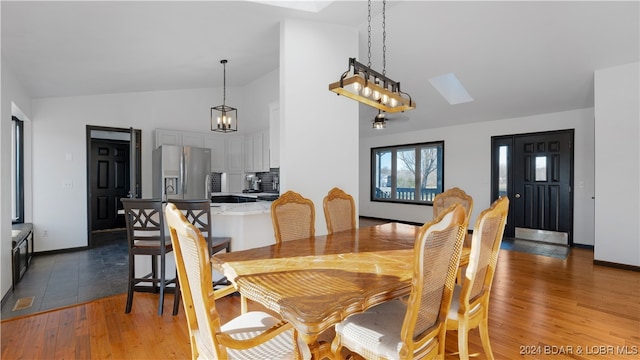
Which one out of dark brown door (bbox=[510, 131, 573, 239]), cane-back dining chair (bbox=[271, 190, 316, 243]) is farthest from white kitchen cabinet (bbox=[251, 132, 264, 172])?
dark brown door (bbox=[510, 131, 573, 239])

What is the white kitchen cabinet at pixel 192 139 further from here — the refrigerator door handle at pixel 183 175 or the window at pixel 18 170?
the window at pixel 18 170

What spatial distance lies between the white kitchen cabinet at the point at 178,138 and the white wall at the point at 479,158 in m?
4.19

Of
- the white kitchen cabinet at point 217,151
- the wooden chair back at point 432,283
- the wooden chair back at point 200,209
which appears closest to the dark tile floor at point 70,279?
the wooden chair back at point 200,209

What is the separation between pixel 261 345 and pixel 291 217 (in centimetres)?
123

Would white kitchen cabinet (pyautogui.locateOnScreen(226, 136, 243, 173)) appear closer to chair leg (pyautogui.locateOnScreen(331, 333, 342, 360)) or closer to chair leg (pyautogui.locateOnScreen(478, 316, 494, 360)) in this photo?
chair leg (pyautogui.locateOnScreen(331, 333, 342, 360))

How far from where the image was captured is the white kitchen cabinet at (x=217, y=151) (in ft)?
21.5

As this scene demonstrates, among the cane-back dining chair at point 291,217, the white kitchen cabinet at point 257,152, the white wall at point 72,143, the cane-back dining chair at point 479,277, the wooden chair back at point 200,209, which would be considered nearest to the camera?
the cane-back dining chair at point 479,277

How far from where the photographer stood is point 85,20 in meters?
2.79

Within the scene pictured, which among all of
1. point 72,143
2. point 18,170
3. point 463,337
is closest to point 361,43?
point 463,337

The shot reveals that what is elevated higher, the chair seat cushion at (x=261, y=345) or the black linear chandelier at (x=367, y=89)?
the black linear chandelier at (x=367, y=89)

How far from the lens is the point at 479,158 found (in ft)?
21.1

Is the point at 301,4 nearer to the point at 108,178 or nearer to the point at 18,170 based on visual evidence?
the point at 18,170

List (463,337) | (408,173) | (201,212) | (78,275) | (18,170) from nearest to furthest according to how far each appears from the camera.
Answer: (463,337)
(201,212)
(78,275)
(18,170)
(408,173)

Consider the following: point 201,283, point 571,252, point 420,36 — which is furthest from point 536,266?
Answer: point 201,283
